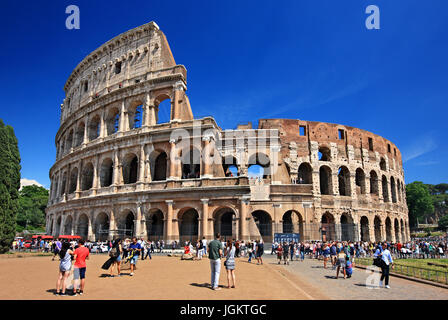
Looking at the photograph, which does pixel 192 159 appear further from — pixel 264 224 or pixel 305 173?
pixel 305 173

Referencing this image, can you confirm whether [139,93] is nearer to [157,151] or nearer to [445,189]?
[157,151]

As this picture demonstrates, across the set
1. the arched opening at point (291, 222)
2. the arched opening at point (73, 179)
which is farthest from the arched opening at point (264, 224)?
the arched opening at point (73, 179)

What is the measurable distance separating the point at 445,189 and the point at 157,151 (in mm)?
102703

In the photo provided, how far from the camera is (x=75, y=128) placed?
3572 centimetres

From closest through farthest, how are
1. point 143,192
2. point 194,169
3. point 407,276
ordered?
point 407,276 → point 143,192 → point 194,169

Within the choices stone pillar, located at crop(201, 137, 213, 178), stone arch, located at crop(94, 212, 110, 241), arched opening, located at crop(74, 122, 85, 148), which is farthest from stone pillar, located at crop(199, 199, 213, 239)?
arched opening, located at crop(74, 122, 85, 148)

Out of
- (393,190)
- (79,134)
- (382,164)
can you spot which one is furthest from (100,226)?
(393,190)

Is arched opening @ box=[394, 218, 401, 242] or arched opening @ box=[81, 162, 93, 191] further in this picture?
arched opening @ box=[394, 218, 401, 242]

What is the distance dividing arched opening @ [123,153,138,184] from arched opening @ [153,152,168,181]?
94.6 inches

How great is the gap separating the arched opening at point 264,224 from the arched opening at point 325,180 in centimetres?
1049

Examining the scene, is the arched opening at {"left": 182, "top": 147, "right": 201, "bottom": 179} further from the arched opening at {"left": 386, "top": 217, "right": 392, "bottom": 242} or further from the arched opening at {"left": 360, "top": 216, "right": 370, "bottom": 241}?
the arched opening at {"left": 386, "top": 217, "right": 392, "bottom": 242}

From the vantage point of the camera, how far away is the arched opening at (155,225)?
2636 centimetres

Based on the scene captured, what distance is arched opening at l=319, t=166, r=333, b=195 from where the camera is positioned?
1400 inches
